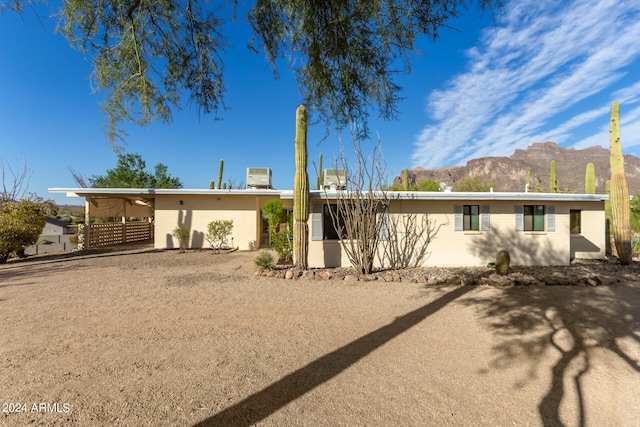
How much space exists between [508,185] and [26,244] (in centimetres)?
7241

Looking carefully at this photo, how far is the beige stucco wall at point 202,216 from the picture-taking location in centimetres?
1342

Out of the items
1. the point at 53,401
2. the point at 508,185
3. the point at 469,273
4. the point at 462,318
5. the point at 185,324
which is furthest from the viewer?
the point at 508,185

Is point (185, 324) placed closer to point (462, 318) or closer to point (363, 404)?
point (363, 404)

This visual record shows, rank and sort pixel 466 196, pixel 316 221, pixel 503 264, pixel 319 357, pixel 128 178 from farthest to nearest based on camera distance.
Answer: pixel 128 178, pixel 466 196, pixel 316 221, pixel 503 264, pixel 319 357

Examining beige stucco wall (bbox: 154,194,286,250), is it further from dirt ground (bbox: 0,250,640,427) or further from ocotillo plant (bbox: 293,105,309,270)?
dirt ground (bbox: 0,250,640,427)

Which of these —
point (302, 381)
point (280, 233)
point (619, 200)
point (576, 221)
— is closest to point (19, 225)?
point (280, 233)

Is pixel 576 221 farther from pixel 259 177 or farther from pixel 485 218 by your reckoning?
pixel 259 177

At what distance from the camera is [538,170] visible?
63438mm

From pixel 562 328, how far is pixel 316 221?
6.50m

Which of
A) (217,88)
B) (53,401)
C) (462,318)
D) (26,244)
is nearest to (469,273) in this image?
(462,318)

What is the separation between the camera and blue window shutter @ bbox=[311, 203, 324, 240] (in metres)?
9.30

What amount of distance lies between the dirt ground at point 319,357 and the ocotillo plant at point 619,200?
460 cm

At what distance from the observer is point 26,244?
421 inches

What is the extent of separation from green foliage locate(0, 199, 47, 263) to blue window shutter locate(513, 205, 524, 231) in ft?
59.0
